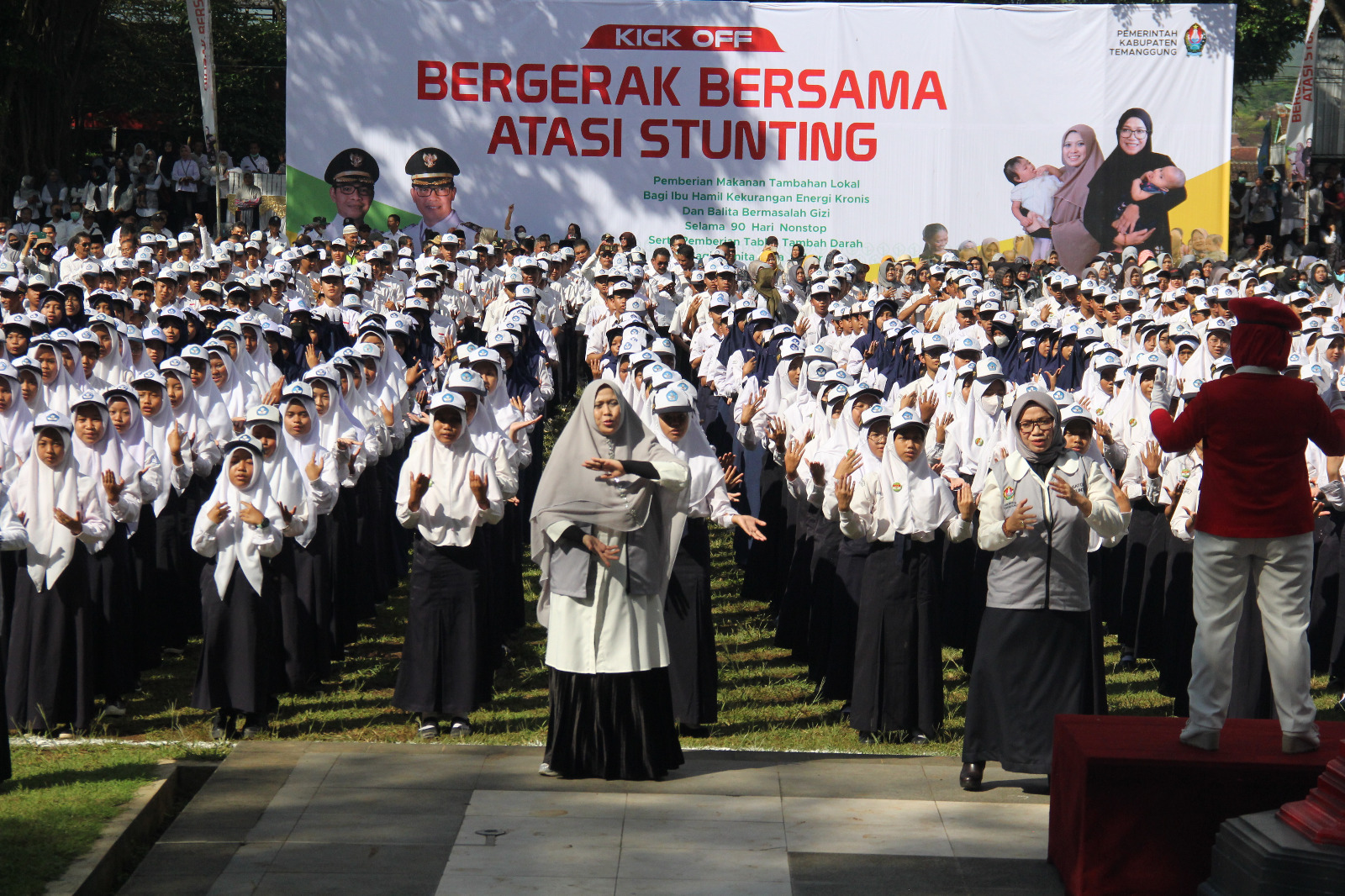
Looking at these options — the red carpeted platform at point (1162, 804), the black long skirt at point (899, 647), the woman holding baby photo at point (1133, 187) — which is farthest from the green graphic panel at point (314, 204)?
the red carpeted platform at point (1162, 804)

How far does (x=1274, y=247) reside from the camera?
26203 mm

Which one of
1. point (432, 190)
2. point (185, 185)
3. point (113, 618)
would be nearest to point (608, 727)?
point (113, 618)

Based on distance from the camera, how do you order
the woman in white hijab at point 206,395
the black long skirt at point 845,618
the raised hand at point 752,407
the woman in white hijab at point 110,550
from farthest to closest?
the raised hand at point 752,407
the woman in white hijab at point 206,395
the black long skirt at point 845,618
the woman in white hijab at point 110,550

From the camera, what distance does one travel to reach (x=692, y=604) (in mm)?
8320

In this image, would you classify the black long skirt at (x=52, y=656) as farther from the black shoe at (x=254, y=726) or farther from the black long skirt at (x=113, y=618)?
the black shoe at (x=254, y=726)

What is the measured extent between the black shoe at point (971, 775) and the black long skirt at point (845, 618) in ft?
5.56

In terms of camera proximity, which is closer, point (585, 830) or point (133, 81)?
point (585, 830)

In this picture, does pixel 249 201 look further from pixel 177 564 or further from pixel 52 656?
pixel 52 656

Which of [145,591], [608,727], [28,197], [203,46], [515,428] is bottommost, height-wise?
[608,727]

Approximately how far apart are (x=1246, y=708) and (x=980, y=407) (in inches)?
140

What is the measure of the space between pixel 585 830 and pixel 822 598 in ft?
11.3

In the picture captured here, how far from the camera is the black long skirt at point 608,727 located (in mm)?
6930

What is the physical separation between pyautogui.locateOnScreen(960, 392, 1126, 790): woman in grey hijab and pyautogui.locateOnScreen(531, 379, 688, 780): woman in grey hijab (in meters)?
1.41

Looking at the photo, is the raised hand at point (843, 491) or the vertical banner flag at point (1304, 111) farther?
the vertical banner flag at point (1304, 111)
